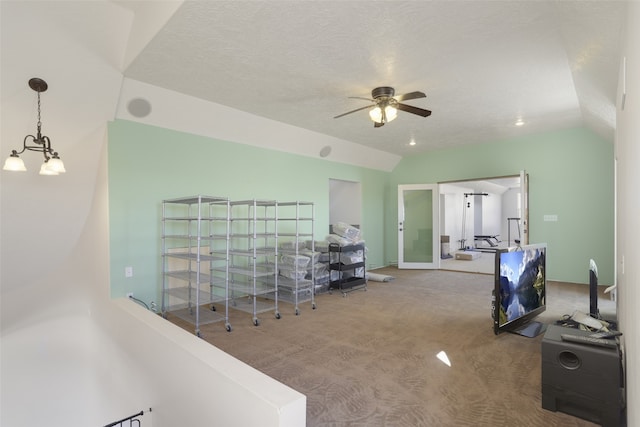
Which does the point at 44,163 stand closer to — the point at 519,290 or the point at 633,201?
the point at 633,201

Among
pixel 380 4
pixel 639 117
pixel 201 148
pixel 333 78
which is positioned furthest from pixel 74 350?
pixel 639 117

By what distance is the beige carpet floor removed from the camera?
2047 millimetres

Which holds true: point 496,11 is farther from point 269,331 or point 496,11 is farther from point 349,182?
point 349,182

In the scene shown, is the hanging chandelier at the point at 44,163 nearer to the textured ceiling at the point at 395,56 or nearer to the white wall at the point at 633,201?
the textured ceiling at the point at 395,56

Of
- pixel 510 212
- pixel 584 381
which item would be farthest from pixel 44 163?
pixel 510 212

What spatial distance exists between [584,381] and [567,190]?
4.80 m

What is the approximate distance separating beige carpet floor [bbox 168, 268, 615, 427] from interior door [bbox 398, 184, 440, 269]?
251 cm

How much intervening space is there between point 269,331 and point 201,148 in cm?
263

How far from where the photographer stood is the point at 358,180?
7.14 metres

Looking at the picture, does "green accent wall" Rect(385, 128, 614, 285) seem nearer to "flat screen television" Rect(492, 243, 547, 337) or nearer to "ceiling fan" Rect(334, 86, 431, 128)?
"flat screen television" Rect(492, 243, 547, 337)

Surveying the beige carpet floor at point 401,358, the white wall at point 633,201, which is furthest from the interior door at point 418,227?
the white wall at point 633,201

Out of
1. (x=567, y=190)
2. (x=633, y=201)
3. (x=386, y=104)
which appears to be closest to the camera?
(x=633, y=201)

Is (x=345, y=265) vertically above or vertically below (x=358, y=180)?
below

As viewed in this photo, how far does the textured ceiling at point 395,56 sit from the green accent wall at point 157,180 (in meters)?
0.71
